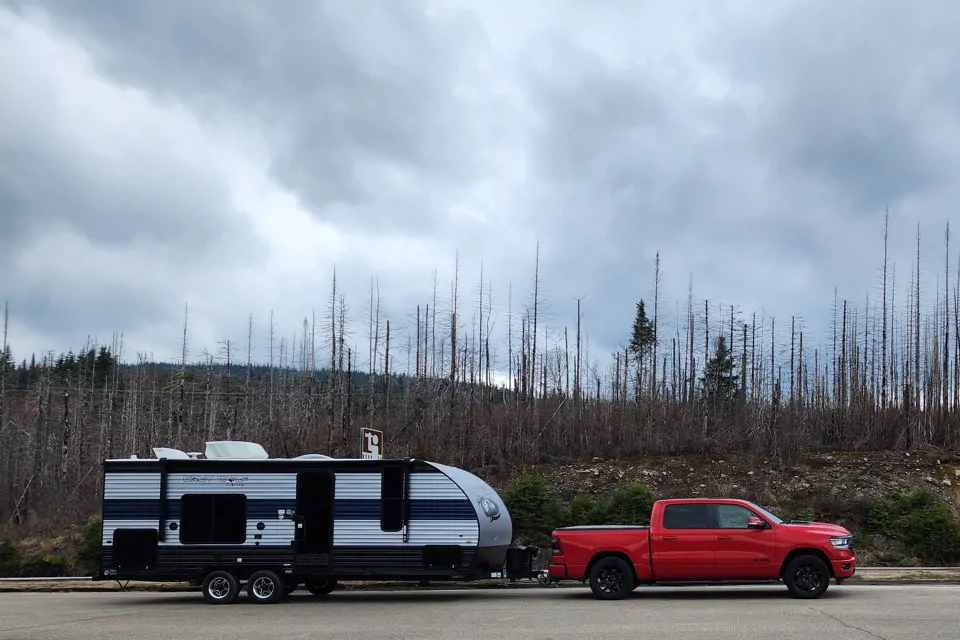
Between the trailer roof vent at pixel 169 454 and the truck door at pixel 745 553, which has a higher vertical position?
the trailer roof vent at pixel 169 454

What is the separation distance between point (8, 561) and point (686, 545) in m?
20.9

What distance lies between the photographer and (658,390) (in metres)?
42.3

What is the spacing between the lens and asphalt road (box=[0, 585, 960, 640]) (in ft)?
41.8

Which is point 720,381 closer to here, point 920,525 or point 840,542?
point 920,525

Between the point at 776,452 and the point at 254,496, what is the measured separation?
72.1 feet

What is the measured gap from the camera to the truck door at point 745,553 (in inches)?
655

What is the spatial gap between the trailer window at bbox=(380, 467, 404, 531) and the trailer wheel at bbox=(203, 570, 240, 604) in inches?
123

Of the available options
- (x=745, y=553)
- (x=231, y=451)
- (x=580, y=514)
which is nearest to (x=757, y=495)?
(x=580, y=514)

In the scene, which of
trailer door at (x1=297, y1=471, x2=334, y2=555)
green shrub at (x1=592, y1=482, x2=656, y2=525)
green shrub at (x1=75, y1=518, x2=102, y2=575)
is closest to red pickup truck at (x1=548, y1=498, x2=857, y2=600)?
trailer door at (x1=297, y1=471, x2=334, y2=555)

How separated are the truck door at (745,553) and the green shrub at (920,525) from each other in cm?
1139

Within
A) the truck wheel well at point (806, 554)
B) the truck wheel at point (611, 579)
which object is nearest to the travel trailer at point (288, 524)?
the truck wheel at point (611, 579)

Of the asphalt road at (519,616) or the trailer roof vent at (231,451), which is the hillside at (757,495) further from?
the trailer roof vent at (231,451)

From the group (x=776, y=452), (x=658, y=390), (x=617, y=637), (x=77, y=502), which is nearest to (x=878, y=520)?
(x=776, y=452)

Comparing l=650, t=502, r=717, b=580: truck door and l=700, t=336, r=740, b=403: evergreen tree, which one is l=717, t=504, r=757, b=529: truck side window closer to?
l=650, t=502, r=717, b=580: truck door
